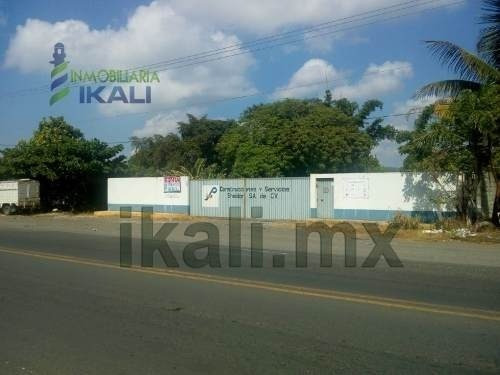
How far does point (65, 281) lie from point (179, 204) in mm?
20474

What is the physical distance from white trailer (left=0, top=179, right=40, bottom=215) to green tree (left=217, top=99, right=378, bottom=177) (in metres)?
12.5

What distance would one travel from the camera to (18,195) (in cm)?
3512

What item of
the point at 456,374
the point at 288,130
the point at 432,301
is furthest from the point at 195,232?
the point at 288,130

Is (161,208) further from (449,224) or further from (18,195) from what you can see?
(449,224)

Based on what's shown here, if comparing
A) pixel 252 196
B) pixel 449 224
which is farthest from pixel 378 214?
pixel 252 196

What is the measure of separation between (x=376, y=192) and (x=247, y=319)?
683 inches

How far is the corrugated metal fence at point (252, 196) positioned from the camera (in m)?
25.7

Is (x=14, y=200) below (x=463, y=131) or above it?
below

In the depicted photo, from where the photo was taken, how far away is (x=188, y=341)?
5.89m

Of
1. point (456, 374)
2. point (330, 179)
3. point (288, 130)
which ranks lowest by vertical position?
point (456, 374)

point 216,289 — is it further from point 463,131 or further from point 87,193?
point 87,193

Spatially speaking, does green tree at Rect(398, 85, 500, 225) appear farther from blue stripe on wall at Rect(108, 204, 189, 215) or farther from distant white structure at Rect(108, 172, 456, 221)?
blue stripe on wall at Rect(108, 204, 189, 215)

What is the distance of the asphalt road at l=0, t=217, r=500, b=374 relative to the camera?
521 centimetres

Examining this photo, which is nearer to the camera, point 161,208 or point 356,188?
point 356,188
